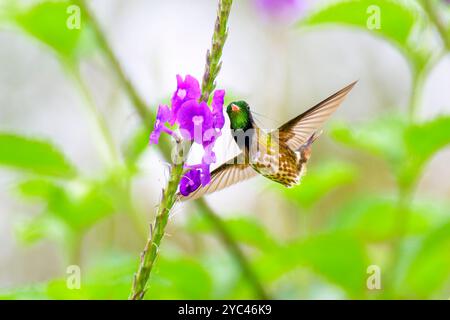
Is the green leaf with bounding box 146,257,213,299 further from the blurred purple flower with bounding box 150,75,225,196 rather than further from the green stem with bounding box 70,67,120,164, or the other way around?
the blurred purple flower with bounding box 150,75,225,196

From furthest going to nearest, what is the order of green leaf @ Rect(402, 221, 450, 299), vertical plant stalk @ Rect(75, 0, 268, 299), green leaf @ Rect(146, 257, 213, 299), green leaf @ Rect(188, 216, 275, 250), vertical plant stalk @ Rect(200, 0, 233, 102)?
green leaf @ Rect(402, 221, 450, 299) < green leaf @ Rect(188, 216, 275, 250) < green leaf @ Rect(146, 257, 213, 299) < vertical plant stalk @ Rect(75, 0, 268, 299) < vertical plant stalk @ Rect(200, 0, 233, 102)

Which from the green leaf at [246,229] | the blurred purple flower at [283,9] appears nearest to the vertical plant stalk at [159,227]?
the green leaf at [246,229]

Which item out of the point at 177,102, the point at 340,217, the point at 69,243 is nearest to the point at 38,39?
the point at 69,243

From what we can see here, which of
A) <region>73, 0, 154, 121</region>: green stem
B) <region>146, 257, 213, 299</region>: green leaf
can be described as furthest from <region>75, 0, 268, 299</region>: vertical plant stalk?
<region>146, 257, 213, 299</region>: green leaf

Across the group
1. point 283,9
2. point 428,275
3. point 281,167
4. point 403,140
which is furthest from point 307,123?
point 283,9

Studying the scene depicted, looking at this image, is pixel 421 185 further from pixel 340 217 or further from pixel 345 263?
pixel 345 263

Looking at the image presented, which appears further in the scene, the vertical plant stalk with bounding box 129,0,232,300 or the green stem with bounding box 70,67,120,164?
the green stem with bounding box 70,67,120,164

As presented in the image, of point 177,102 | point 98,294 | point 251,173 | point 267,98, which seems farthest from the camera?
point 267,98
